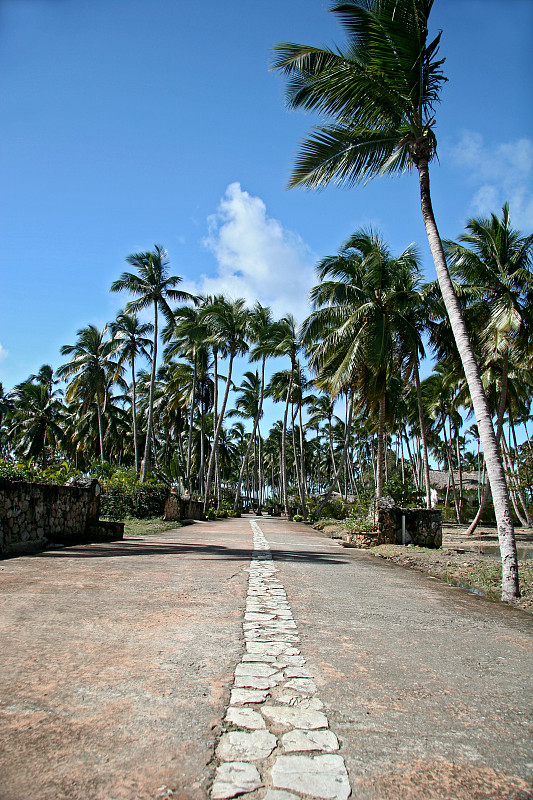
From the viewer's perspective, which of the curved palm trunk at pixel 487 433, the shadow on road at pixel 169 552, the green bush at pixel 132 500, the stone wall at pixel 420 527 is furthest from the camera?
the green bush at pixel 132 500

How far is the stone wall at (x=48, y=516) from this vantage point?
7961 millimetres

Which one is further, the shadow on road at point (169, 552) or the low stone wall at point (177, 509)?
the low stone wall at point (177, 509)

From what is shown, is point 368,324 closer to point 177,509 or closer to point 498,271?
point 498,271

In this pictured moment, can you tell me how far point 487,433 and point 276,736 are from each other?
18.6 feet

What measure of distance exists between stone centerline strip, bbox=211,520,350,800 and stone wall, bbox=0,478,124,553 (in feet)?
19.0

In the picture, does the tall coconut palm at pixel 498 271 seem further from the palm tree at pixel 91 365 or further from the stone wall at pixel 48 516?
the palm tree at pixel 91 365

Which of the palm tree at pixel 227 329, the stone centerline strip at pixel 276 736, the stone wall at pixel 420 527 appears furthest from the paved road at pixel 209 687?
the palm tree at pixel 227 329

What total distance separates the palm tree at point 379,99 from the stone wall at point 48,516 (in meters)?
7.20

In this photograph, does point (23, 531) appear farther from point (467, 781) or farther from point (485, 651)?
point (467, 781)

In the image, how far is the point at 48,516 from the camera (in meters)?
9.34

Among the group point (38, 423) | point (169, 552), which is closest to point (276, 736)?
point (169, 552)

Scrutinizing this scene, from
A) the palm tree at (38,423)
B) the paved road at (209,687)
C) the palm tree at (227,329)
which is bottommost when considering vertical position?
the paved road at (209,687)

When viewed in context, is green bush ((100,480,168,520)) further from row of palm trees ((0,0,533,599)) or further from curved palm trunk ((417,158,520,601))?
curved palm trunk ((417,158,520,601))

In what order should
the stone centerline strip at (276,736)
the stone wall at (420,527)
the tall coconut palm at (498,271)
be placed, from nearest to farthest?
the stone centerline strip at (276,736) < the stone wall at (420,527) < the tall coconut palm at (498,271)
